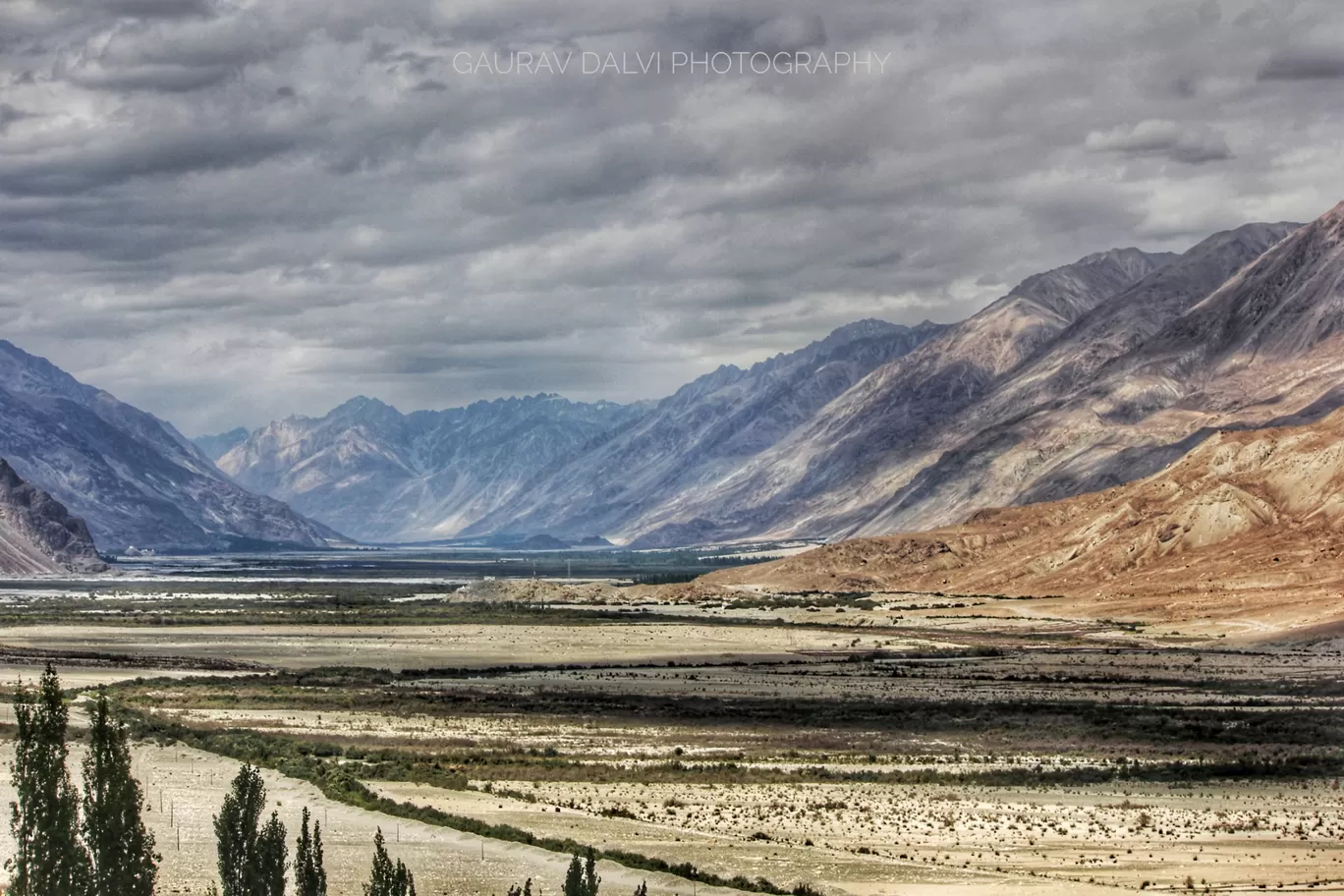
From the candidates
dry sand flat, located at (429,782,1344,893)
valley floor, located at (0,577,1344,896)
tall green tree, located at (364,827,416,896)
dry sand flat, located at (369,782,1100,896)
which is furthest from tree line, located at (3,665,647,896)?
dry sand flat, located at (429,782,1344,893)

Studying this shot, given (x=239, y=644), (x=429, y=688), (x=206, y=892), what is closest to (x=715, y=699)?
(x=429, y=688)

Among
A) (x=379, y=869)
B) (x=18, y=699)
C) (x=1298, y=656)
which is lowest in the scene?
(x=1298, y=656)

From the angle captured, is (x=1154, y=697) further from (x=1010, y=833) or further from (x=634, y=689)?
(x=1010, y=833)

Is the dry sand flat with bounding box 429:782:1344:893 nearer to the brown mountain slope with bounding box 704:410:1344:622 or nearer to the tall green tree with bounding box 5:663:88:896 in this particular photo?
the tall green tree with bounding box 5:663:88:896

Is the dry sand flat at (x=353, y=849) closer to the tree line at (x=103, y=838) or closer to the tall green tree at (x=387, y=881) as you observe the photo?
the tree line at (x=103, y=838)

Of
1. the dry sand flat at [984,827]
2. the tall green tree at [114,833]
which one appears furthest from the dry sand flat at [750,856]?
the tall green tree at [114,833]

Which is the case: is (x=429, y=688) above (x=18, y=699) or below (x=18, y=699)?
below

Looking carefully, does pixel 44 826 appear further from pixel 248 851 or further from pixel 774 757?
pixel 774 757
